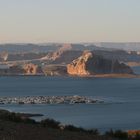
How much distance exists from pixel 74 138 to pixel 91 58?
13539 centimetres

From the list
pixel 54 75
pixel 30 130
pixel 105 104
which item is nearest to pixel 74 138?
pixel 30 130

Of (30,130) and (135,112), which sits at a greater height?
(30,130)

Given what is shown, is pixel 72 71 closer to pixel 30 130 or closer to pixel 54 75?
pixel 54 75

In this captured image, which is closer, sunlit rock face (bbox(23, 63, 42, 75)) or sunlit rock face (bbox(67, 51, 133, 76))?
sunlit rock face (bbox(67, 51, 133, 76))

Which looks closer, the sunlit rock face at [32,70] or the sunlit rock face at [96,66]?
the sunlit rock face at [96,66]

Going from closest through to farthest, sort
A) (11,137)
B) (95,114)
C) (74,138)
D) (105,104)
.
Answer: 1. (11,137)
2. (74,138)
3. (95,114)
4. (105,104)

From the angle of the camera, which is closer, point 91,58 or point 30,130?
point 30,130

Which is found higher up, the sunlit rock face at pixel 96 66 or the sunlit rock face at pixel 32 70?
the sunlit rock face at pixel 96 66

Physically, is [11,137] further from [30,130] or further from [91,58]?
[91,58]

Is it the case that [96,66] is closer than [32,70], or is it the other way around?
[96,66]

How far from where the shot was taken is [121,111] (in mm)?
50406

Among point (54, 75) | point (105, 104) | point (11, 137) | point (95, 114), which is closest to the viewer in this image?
point (11, 137)

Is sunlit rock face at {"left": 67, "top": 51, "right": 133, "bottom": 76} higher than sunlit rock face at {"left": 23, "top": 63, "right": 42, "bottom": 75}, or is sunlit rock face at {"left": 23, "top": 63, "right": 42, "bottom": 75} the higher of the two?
sunlit rock face at {"left": 67, "top": 51, "right": 133, "bottom": 76}

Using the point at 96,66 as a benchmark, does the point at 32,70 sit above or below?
below
